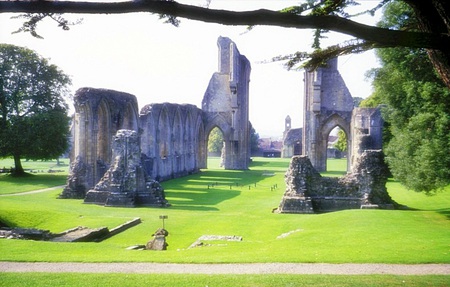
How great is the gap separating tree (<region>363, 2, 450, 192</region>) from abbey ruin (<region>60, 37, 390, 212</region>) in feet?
9.31

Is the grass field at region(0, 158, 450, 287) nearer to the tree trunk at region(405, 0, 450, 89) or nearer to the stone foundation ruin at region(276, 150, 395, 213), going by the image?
the stone foundation ruin at region(276, 150, 395, 213)

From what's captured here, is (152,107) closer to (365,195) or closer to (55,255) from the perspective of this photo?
(365,195)

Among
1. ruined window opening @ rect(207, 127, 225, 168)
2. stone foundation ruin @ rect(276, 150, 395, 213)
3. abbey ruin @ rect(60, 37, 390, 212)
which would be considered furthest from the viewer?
ruined window opening @ rect(207, 127, 225, 168)

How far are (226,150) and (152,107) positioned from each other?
1544 cm

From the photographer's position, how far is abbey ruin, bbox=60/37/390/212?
22953 millimetres

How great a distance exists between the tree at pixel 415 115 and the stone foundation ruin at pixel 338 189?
1.16 metres

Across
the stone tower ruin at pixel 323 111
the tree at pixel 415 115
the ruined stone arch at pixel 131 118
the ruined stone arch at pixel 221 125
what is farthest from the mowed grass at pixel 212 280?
the ruined stone arch at pixel 221 125

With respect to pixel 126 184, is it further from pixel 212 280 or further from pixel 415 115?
pixel 212 280

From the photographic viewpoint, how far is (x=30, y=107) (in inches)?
1430

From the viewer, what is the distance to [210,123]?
49719 mm

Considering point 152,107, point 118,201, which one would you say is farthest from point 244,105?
point 118,201

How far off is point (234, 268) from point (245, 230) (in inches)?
256

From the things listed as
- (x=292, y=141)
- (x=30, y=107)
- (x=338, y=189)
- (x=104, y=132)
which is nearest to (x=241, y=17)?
(x=338, y=189)

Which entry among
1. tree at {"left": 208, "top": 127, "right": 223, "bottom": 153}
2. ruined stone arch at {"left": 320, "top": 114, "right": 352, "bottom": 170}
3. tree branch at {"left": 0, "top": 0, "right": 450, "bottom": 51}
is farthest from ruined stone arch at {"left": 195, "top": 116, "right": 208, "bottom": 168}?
tree branch at {"left": 0, "top": 0, "right": 450, "bottom": 51}
